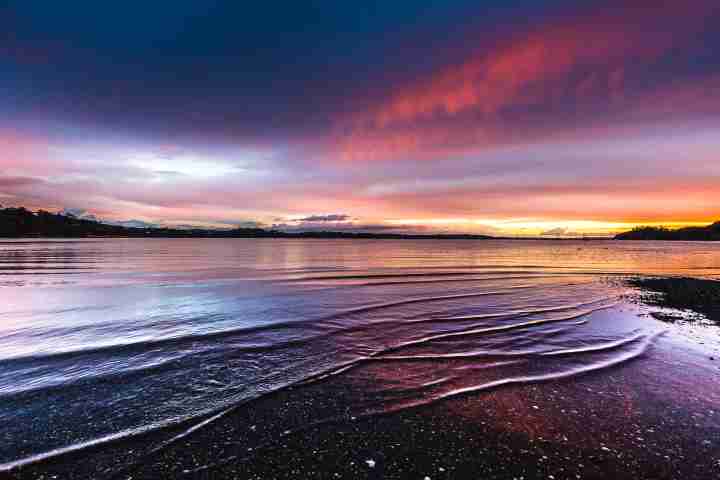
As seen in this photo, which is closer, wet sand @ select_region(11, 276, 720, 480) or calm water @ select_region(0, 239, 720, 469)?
wet sand @ select_region(11, 276, 720, 480)

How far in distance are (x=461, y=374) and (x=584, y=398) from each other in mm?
2938

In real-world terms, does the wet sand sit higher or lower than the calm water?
higher

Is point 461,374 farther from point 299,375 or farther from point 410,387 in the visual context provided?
point 299,375

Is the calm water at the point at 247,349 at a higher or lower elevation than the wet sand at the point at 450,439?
lower

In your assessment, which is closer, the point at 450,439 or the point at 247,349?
the point at 450,439

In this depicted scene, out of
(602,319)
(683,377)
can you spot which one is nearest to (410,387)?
(683,377)

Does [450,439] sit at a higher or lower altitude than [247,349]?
higher

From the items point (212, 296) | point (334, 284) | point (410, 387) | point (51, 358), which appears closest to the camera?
point (410, 387)

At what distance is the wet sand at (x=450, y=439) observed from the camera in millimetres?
5594

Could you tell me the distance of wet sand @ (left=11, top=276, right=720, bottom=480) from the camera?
5594mm

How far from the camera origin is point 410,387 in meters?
8.84

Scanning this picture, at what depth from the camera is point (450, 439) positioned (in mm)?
6523

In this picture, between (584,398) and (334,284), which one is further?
(334,284)

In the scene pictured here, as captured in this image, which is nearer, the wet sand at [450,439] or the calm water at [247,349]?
the wet sand at [450,439]
